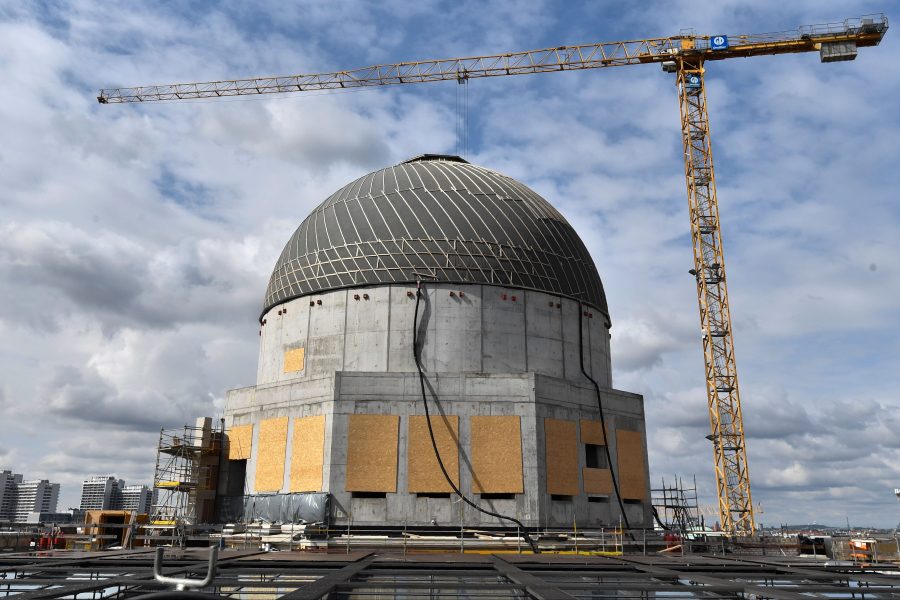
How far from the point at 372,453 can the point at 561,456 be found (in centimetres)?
937

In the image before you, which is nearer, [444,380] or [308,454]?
[308,454]

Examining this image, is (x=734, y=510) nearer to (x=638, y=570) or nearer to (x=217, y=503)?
(x=217, y=503)

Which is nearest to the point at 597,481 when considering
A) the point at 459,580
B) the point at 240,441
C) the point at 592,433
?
the point at 592,433

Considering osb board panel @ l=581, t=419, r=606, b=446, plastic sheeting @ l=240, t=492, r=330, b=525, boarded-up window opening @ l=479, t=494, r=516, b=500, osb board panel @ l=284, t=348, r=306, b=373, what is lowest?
plastic sheeting @ l=240, t=492, r=330, b=525

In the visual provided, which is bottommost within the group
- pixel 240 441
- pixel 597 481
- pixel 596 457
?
pixel 597 481

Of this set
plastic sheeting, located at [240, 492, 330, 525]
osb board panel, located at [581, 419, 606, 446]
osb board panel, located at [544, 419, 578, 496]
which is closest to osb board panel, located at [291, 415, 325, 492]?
plastic sheeting, located at [240, 492, 330, 525]

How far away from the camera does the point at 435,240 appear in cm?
4181

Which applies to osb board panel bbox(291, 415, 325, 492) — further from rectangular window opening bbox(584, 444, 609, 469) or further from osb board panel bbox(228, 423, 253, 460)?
rectangular window opening bbox(584, 444, 609, 469)

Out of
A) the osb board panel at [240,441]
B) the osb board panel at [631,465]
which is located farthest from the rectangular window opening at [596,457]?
the osb board panel at [240,441]

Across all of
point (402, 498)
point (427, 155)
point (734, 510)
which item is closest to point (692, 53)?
point (427, 155)

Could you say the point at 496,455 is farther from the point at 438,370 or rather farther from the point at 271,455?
the point at 271,455

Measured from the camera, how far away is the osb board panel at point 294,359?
41.7 metres

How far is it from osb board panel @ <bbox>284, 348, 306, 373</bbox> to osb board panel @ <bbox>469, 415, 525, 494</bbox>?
35.5 ft

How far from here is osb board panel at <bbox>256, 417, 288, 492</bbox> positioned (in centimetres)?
3800
